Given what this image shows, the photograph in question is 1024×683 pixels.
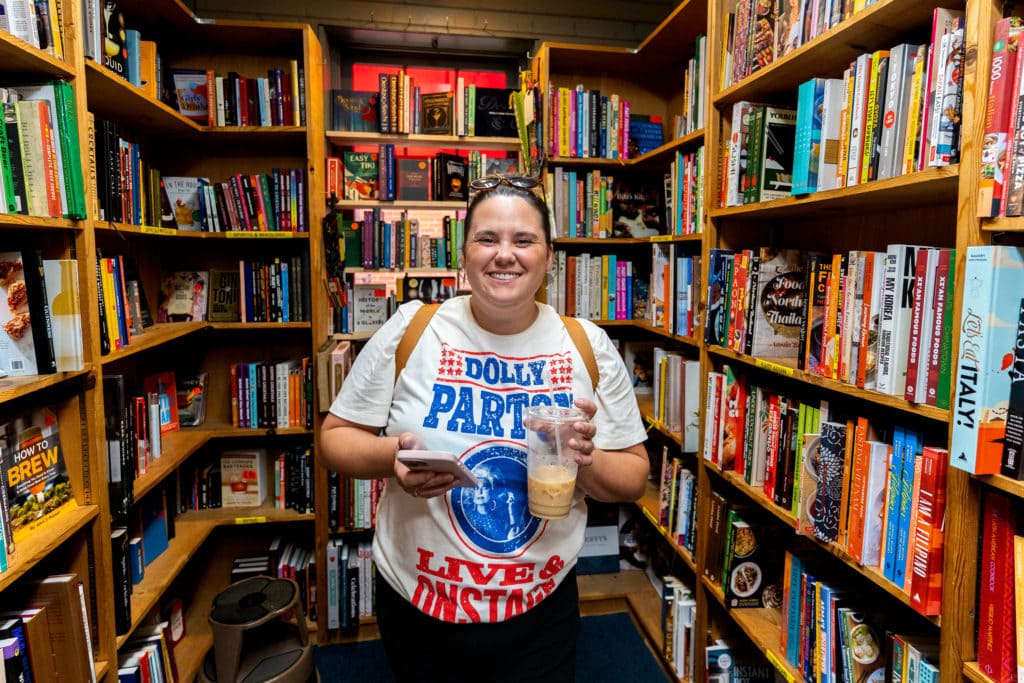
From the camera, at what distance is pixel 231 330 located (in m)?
2.88

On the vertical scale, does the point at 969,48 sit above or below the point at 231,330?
above

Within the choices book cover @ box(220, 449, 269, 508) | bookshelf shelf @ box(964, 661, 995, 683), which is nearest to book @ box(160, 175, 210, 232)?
book cover @ box(220, 449, 269, 508)

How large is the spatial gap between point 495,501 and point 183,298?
6.96 ft

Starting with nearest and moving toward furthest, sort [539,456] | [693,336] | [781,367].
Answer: [539,456] → [781,367] → [693,336]

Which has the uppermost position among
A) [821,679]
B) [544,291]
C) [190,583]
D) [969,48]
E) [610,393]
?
[969,48]

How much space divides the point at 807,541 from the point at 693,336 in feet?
2.57

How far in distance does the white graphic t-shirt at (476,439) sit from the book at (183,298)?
69.1 inches

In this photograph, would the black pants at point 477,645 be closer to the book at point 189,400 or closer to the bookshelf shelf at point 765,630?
the bookshelf shelf at point 765,630

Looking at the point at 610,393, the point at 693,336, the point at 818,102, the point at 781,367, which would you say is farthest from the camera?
the point at 693,336

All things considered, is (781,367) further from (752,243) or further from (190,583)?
(190,583)

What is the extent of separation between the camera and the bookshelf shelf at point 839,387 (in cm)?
118

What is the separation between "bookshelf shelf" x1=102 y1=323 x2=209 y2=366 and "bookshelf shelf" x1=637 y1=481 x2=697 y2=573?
1.75 metres

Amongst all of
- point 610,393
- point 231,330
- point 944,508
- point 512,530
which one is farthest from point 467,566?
point 231,330

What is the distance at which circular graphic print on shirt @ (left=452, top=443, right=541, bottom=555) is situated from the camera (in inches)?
48.4
